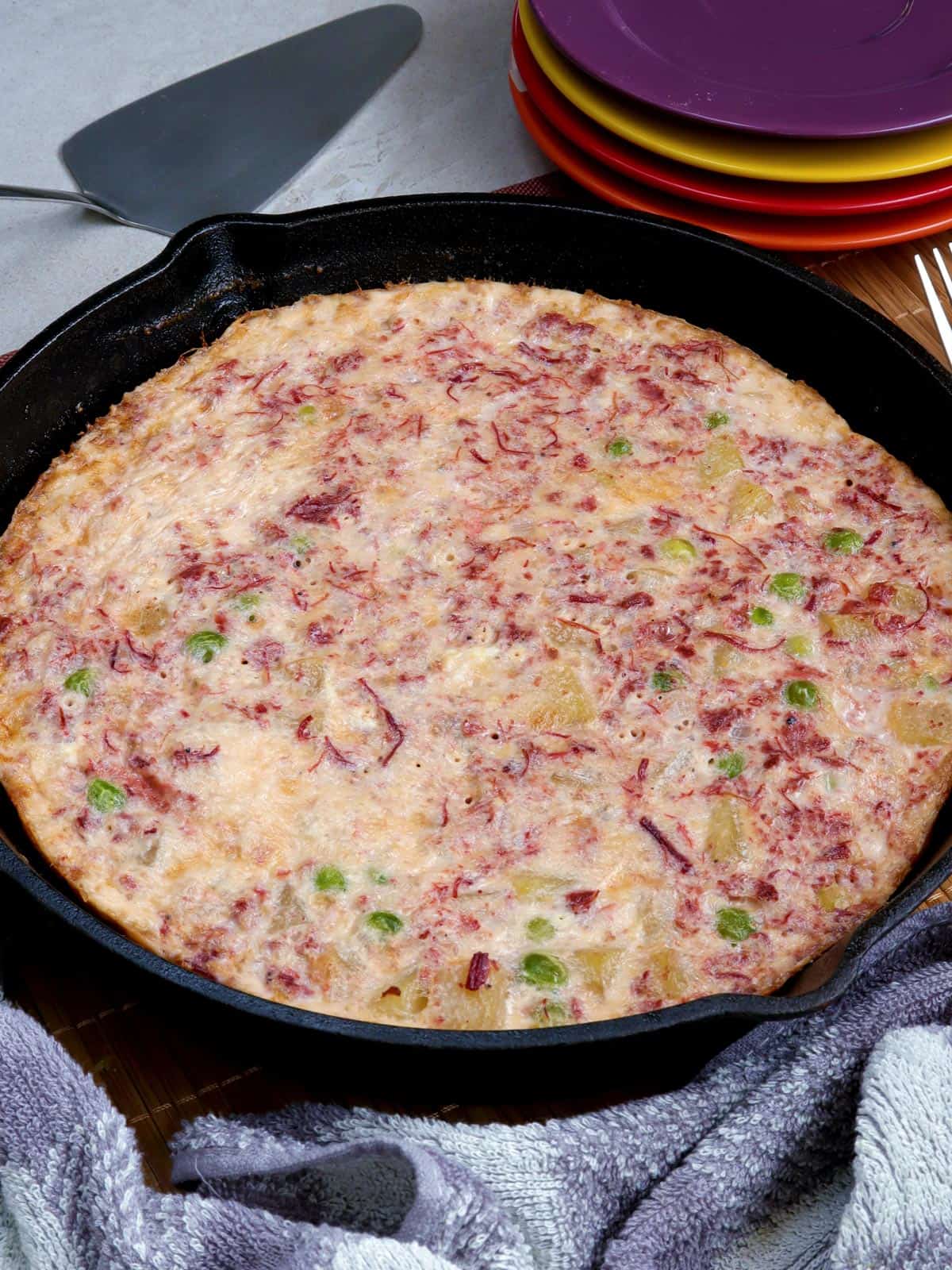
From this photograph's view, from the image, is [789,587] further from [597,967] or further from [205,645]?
[205,645]

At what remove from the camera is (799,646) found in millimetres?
3242

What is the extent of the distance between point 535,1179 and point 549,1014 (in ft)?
0.98

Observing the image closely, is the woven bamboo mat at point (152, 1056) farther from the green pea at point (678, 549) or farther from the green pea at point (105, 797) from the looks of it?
the green pea at point (678, 549)

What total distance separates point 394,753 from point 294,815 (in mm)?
242

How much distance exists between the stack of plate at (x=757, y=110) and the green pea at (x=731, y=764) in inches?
70.5

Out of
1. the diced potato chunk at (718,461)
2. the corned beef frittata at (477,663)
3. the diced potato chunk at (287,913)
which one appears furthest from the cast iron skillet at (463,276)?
the diced potato chunk at (287,913)

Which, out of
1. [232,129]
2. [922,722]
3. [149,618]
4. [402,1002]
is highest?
[232,129]

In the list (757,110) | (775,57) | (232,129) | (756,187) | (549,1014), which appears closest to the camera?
(549,1014)

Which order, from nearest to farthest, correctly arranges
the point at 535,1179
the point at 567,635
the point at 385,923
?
1. the point at 535,1179
2. the point at 385,923
3. the point at 567,635

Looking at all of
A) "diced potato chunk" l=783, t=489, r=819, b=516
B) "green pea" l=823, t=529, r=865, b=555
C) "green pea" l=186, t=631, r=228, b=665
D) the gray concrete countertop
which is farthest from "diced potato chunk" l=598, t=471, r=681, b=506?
the gray concrete countertop

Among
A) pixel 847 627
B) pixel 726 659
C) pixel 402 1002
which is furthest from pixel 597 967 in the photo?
pixel 847 627

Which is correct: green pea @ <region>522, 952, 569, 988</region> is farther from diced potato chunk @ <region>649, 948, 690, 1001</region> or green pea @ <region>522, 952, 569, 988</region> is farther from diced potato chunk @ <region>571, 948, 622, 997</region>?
diced potato chunk @ <region>649, 948, 690, 1001</region>

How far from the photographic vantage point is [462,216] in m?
3.92

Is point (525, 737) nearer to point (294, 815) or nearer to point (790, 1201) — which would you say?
point (294, 815)
